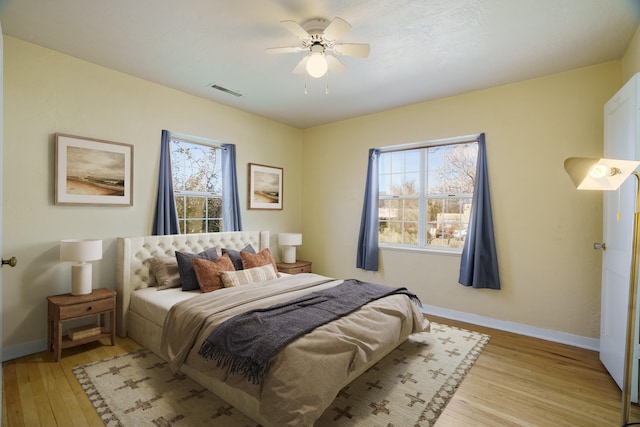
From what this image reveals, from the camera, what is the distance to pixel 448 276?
411 cm

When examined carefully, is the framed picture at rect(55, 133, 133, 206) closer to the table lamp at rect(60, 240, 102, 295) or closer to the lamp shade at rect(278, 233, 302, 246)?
the table lamp at rect(60, 240, 102, 295)

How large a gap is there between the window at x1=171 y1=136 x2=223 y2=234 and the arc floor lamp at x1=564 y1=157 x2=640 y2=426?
401 centimetres

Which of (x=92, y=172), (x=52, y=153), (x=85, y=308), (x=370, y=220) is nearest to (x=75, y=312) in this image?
(x=85, y=308)

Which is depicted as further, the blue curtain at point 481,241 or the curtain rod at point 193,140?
the curtain rod at point 193,140

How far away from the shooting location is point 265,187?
5.07 metres

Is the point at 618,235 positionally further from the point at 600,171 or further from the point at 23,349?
the point at 23,349

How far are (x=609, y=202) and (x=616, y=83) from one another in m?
1.29

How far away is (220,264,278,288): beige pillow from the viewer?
3.32 metres

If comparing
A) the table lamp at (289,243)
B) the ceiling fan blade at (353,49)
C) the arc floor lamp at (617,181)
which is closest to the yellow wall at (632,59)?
the arc floor lamp at (617,181)

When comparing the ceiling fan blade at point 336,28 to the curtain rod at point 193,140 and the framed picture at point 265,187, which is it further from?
the framed picture at point 265,187

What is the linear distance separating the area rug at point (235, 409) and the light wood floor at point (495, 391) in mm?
96

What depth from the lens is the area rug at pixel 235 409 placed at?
6.81 ft

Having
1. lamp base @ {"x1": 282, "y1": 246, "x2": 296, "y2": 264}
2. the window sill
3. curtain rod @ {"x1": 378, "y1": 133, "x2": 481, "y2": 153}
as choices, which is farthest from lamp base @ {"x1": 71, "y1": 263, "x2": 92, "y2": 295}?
curtain rod @ {"x1": 378, "y1": 133, "x2": 481, "y2": 153}

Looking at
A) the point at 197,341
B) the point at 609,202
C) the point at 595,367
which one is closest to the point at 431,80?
the point at 609,202
